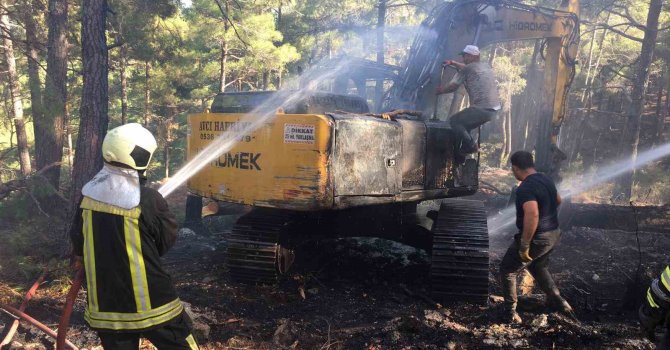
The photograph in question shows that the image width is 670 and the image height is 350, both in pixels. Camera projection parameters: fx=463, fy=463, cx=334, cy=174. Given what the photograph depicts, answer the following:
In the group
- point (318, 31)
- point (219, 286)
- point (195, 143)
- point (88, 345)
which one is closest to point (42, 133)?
point (195, 143)

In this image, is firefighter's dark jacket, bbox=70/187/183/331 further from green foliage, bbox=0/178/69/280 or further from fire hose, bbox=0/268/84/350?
green foliage, bbox=0/178/69/280

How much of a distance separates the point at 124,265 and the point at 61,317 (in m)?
0.84

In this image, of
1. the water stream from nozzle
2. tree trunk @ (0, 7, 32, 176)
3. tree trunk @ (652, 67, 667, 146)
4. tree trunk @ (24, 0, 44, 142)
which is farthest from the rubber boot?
tree trunk @ (652, 67, 667, 146)

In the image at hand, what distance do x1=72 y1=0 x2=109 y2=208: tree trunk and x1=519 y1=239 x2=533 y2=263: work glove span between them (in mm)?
5575

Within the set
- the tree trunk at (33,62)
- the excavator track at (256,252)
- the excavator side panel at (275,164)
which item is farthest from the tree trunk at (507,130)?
the excavator side panel at (275,164)

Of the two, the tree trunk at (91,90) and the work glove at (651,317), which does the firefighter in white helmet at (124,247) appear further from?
the tree trunk at (91,90)

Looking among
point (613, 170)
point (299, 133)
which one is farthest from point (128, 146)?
point (613, 170)

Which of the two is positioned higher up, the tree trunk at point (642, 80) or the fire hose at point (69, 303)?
the tree trunk at point (642, 80)

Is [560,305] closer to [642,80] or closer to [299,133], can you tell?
[299,133]

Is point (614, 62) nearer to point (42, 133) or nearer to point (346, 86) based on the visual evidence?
point (346, 86)

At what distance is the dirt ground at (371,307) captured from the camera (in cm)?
397

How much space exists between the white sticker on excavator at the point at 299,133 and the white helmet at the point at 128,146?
2.17 meters

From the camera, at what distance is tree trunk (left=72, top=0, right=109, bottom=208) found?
20.7 ft

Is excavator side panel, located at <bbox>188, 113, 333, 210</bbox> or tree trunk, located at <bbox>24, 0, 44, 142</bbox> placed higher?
tree trunk, located at <bbox>24, 0, 44, 142</bbox>
